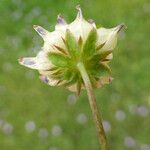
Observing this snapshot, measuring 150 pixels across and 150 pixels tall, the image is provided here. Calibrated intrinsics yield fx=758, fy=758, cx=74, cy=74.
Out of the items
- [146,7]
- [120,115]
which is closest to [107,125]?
[120,115]

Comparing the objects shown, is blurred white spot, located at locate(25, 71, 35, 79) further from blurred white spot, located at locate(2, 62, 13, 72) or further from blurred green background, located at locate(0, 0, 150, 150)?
blurred white spot, located at locate(2, 62, 13, 72)

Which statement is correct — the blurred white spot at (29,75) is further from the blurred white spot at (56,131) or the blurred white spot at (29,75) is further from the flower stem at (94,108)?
the flower stem at (94,108)

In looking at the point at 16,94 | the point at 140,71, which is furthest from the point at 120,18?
the point at 16,94

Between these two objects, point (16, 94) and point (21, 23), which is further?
point (21, 23)

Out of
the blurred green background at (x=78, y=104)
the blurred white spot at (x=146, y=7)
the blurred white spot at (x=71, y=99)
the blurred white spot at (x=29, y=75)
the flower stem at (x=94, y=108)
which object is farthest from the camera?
the blurred white spot at (x=146, y=7)

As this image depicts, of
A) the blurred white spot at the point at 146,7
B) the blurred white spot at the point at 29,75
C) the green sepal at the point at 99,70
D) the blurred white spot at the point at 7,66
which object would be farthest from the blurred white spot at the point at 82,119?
the green sepal at the point at 99,70

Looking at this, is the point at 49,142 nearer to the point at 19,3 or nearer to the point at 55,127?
the point at 55,127

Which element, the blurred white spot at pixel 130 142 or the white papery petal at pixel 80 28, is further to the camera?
the blurred white spot at pixel 130 142

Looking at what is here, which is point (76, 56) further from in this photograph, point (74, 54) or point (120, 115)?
point (120, 115)
